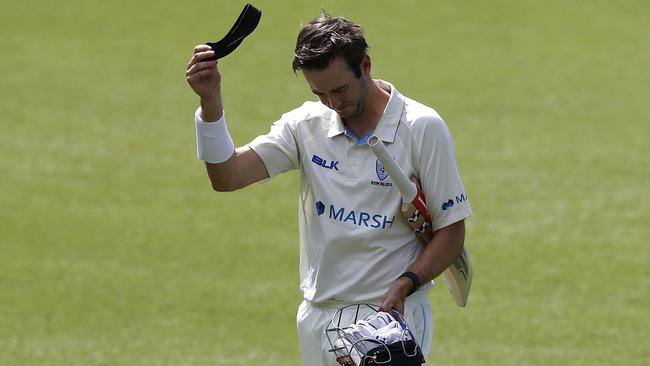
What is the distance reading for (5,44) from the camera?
15945mm

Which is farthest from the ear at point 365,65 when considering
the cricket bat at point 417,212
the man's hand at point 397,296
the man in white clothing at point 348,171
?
the man's hand at point 397,296

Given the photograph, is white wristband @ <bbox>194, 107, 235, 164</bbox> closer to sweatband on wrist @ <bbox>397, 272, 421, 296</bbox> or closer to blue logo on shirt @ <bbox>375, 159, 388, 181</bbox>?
blue logo on shirt @ <bbox>375, 159, 388, 181</bbox>

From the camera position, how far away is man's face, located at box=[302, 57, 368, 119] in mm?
4469

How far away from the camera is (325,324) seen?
483 cm

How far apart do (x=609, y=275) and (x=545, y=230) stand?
1084mm

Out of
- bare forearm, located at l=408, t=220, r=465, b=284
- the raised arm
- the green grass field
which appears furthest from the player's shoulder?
the green grass field

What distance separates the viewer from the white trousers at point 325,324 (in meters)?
4.81

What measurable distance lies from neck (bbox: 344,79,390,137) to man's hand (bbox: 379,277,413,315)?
0.58m

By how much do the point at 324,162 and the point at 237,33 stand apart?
0.61 meters

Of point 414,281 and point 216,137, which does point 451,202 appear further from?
point 216,137

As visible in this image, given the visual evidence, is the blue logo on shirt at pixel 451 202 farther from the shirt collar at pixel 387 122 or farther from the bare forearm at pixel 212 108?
the bare forearm at pixel 212 108

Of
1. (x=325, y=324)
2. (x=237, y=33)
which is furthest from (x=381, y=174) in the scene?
(x=237, y=33)

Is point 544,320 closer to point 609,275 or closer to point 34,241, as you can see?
point 609,275

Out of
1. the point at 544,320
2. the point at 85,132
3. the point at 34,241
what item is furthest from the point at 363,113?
the point at 85,132
